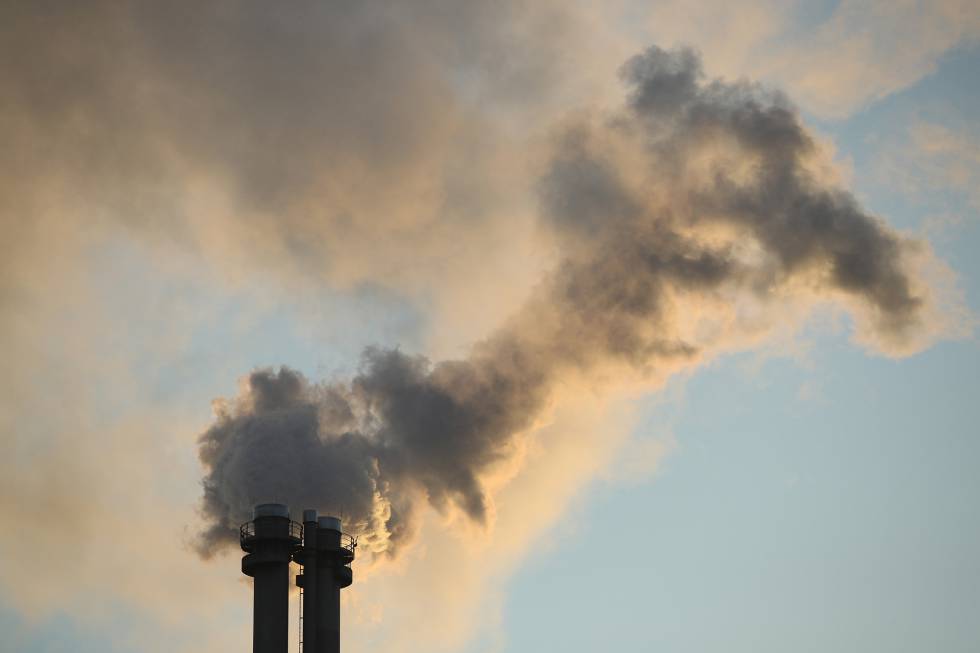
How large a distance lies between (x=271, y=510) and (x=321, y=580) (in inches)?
154

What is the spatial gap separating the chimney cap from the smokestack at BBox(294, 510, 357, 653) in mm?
1440

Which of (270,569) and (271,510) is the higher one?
(271,510)

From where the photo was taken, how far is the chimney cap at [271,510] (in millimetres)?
53281

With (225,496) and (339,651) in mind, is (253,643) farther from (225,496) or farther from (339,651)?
(225,496)

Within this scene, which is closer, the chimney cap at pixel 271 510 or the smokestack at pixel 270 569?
the smokestack at pixel 270 569

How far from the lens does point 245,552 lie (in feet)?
178

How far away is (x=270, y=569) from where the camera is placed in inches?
2062

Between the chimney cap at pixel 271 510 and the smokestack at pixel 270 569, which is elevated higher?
the chimney cap at pixel 271 510

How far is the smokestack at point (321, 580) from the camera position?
53.9 meters

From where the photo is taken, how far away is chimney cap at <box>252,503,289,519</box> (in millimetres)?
53281

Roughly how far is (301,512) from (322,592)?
148 inches

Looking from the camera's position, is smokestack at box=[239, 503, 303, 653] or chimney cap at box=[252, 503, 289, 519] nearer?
smokestack at box=[239, 503, 303, 653]

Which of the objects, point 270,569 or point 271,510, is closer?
point 270,569

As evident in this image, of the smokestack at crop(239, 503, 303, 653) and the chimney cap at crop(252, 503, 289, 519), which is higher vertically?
the chimney cap at crop(252, 503, 289, 519)
